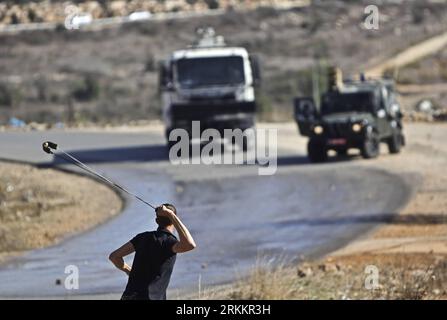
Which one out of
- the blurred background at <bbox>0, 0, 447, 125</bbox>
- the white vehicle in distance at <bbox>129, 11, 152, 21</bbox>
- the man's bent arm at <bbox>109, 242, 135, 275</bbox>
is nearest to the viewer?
the man's bent arm at <bbox>109, 242, 135, 275</bbox>

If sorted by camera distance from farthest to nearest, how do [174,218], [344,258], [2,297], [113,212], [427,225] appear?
[113,212] < [427,225] < [344,258] < [2,297] < [174,218]

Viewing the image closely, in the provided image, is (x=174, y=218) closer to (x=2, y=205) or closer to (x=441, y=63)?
(x=2, y=205)

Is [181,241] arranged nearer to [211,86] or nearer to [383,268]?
[383,268]

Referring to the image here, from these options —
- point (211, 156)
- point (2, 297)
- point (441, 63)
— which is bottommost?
point (2, 297)

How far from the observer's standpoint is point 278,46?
7725 centimetres

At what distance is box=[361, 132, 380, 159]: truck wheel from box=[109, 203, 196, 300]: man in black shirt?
22142 millimetres

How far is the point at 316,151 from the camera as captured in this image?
31.6 metres

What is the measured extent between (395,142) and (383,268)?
56.2 ft

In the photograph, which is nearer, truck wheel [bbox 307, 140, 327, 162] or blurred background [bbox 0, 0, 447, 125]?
truck wheel [bbox 307, 140, 327, 162]

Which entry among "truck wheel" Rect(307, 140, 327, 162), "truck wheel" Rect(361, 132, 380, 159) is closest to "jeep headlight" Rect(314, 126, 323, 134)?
"truck wheel" Rect(307, 140, 327, 162)

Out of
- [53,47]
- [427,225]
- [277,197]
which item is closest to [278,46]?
[53,47]

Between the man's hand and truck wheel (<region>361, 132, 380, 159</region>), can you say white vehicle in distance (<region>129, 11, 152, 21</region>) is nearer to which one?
truck wheel (<region>361, 132, 380, 159</region>)

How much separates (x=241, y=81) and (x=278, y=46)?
4540 cm

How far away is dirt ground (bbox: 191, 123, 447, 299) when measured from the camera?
13.8 metres
